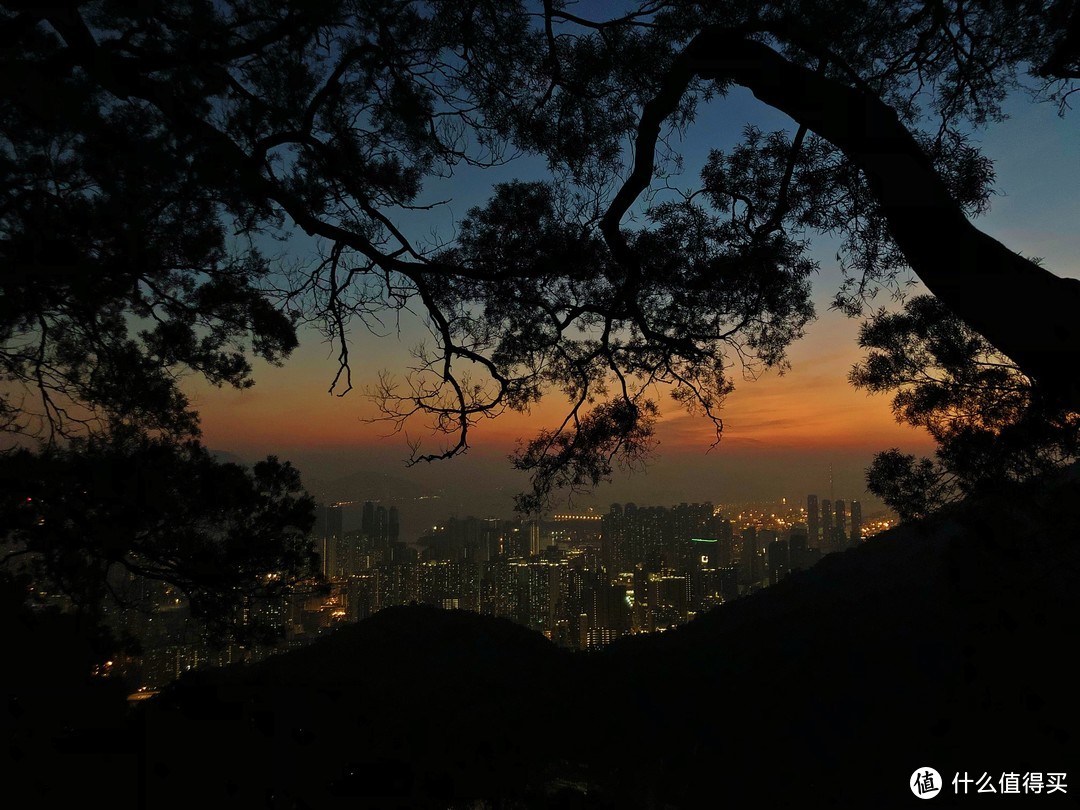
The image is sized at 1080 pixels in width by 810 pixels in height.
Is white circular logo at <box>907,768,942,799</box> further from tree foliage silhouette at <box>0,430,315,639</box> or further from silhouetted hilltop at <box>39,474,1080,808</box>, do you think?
tree foliage silhouette at <box>0,430,315,639</box>

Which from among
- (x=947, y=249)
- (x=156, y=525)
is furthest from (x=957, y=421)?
(x=156, y=525)

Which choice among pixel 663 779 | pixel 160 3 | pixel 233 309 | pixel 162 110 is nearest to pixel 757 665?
pixel 663 779

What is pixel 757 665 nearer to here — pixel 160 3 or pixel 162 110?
pixel 162 110

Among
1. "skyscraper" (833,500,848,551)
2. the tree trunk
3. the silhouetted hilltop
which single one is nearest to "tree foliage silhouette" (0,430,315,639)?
the silhouetted hilltop

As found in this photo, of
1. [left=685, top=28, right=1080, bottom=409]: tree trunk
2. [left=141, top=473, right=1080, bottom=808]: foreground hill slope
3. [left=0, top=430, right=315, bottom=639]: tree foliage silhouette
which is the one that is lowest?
[left=141, top=473, right=1080, bottom=808]: foreground hill slope

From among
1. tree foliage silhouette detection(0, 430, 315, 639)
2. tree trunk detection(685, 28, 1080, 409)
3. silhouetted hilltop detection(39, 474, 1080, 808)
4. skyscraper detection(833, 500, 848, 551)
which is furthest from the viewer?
skyscraper detection(833, 500, 848, 551)

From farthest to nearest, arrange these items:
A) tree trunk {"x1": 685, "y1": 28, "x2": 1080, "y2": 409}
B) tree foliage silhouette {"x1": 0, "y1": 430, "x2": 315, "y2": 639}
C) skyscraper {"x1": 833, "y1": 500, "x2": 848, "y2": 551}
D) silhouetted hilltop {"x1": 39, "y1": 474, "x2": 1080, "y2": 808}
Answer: skyscraper {"x1": 833, "y1": 500, "x2": 848, "y2": 551}, tree foliage silhouette {"x1": 0, "y1": 430, "x2": 315, "y2": 639}, silhouetted hilltop {"x1": 39, "y1": 474, "x2": 1080, "y2": 808}, tree trunk {"x1": 685, "y1": 28, "x2": 1080, "y2": 409}

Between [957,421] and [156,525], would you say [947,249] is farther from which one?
[156,525]
